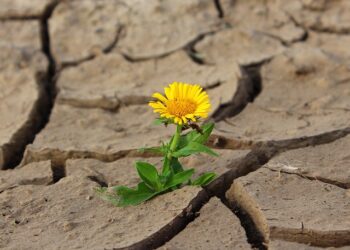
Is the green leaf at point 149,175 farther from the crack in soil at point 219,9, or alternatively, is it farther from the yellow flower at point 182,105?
the crack in soil at point 219,9

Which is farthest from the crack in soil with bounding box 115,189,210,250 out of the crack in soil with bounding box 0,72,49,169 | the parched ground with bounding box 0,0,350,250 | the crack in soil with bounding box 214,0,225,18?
the crack in soil with bounding box 214,0,225,18

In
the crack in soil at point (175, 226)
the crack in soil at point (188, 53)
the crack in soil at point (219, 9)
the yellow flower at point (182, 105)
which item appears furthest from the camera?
the crack in soil at point (219, 9)

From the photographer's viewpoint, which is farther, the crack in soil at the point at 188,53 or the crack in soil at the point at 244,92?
the crack in soil at the point at 188,53

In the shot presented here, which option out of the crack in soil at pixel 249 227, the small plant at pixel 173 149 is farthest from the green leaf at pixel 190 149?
the crack in soil at pixel 249 227

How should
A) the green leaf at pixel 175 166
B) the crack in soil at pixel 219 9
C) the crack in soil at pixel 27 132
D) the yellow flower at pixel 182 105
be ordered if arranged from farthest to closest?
the crack in soil at pixel 219 9, the crack in soil at pixel 27 132, the green leaf at pixel 175 166, the yellow flower at pixel 182 105

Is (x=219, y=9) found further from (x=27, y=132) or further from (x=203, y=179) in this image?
(x=203, y=179)

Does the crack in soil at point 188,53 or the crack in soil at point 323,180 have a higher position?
the crack in soil at point 188,53

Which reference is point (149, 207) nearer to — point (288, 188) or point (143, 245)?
point (143, 245)

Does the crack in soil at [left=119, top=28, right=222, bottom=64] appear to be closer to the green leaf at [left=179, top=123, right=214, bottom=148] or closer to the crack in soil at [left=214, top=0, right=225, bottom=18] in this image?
the crack in soil at [left=214, top=0, right=225, bottom=18]

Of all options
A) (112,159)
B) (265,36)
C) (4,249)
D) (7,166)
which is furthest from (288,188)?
(265,36)
